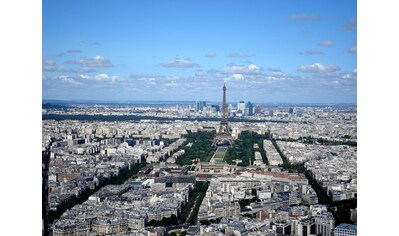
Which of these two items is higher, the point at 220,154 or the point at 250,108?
the point at 250,108

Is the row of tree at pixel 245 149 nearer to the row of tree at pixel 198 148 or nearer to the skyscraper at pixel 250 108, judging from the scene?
the row of tree at pixel 198 148

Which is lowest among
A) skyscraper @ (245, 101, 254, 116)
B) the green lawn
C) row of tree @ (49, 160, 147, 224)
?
row of tree @ (49, 160, 147, 224)

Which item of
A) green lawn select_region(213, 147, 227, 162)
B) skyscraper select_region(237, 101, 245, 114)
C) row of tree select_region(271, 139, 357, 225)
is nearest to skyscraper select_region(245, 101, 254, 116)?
skyscraper select_region(237, 101, 245, 114)

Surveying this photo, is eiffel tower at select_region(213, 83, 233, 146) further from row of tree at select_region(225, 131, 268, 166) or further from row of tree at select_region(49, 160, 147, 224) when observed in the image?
row of tree at select_region(49, 160, 147, 224)

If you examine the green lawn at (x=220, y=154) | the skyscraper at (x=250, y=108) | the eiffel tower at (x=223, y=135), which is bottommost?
the green lawn at (x=220, y=154)

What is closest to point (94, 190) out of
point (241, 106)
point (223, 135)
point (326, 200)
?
point (223, 135)

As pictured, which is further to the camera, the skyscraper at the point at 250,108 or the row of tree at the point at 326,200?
the skyscraper at the point at 250,108

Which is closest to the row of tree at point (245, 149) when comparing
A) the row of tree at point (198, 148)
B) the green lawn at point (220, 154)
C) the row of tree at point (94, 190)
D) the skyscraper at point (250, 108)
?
the green lawn at point (220, 154)

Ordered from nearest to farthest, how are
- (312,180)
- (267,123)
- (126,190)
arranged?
(126,190), (312,180), (267,123)

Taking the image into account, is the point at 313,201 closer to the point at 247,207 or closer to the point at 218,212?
the point at 247,207

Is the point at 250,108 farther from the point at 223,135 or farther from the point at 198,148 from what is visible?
the point at 198,148
